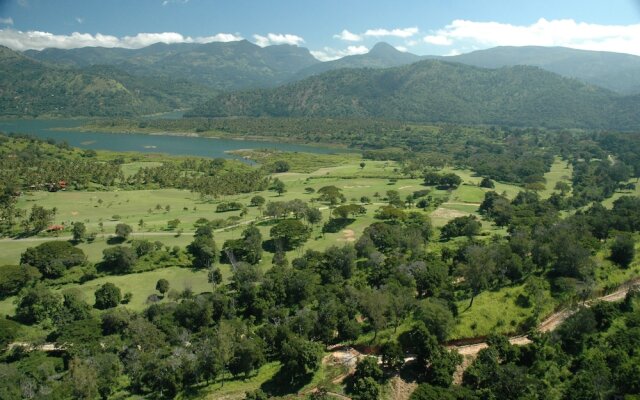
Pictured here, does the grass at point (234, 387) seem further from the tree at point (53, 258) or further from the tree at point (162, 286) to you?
the tree at point (53, 258)

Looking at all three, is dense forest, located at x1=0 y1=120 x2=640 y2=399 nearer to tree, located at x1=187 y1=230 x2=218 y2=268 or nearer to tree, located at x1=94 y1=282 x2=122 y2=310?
tree, located at x1=94 y1=282 x2=122 y2=310

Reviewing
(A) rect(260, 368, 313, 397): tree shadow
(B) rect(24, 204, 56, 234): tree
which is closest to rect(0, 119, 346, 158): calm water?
(B) rect(24, 204, 56, 234): tree

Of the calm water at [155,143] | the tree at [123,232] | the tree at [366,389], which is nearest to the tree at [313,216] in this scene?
the tree at [123,232]

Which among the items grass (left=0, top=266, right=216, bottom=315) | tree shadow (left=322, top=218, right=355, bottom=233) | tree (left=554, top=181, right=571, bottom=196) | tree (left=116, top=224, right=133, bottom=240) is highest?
tree (left=116, top=224, right=133, bottom=240)

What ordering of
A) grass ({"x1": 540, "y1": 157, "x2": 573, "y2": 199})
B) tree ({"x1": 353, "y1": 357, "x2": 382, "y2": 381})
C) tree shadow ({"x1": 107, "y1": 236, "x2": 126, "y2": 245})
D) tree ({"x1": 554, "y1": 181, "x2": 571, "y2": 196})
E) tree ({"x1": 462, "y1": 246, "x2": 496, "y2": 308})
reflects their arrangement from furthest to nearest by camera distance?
grass ({"x1": 540, "y1": 157, "x2": 573, "y2": 199}) < tree ({"x1": 554, "y1": 181, "x2": 571, "y2": 196}) < tree shadow ({"x1": 107, "y1": 236, "x2": 126, "y2": 245}) < tree ({"x1": 462, "y1": 246, "x2": 496, "y2": 308}) < tree ({"x1": 353, "y1": 357, "x2": 382, "y2": 381})

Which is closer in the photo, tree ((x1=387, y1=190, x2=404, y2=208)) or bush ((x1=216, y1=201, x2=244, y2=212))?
bush ((x1=216, y1=201, x2=244, y2=212))

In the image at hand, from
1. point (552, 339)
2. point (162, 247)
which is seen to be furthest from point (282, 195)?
point (552, 339)

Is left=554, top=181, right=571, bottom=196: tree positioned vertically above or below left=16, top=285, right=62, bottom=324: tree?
below

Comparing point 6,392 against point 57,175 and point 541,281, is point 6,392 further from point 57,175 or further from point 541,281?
point 57,175
